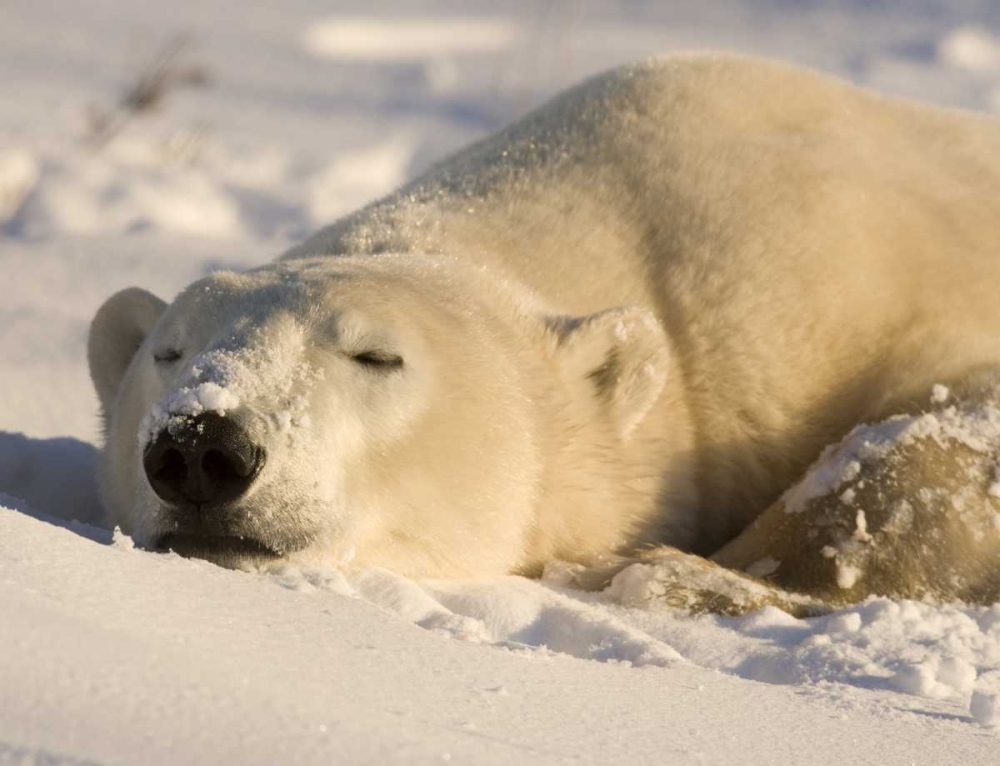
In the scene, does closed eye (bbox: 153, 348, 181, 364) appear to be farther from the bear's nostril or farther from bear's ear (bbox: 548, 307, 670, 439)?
bear's ear (bbox: 548, 307, 670, 439)

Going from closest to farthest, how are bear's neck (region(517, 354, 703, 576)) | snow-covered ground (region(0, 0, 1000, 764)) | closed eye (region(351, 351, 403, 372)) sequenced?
snow-covered ground (region(0, 0, 1000, 764)) < closed eye (region(351, 351, 403, 372)) < bear's neck (region(517, 354, 703, 576))

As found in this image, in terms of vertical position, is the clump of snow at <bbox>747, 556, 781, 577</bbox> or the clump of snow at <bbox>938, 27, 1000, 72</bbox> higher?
the clump of snow at <bbox>938, 27, 1000, 72</bbox>

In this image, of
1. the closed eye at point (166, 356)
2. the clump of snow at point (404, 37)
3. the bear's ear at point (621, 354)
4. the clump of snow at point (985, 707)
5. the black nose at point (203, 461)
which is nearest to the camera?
the clump of snow at point (985, 707)

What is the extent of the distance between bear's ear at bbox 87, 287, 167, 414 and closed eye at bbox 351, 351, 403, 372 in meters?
0.78

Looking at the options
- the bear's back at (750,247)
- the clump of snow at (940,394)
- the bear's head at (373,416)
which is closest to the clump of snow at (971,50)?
the bear's back at (750,247)

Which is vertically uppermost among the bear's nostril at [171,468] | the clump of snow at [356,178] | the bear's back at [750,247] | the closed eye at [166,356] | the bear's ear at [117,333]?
the clump of snow at [356,178]

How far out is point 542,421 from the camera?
2.94m

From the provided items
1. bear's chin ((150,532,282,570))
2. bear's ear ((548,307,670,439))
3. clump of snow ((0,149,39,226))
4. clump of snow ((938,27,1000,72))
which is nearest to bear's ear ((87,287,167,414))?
bear's ear ((548,307,670,439))

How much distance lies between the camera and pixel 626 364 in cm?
305

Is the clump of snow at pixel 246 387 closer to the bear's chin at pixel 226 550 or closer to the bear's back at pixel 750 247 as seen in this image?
the bear's chin at pixel 226 550

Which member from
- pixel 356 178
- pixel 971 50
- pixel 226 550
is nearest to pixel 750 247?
pixel 226 550

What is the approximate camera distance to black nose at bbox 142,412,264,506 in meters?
2.22

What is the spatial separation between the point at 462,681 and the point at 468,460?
1007 millimetres

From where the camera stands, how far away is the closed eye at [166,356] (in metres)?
2.76
